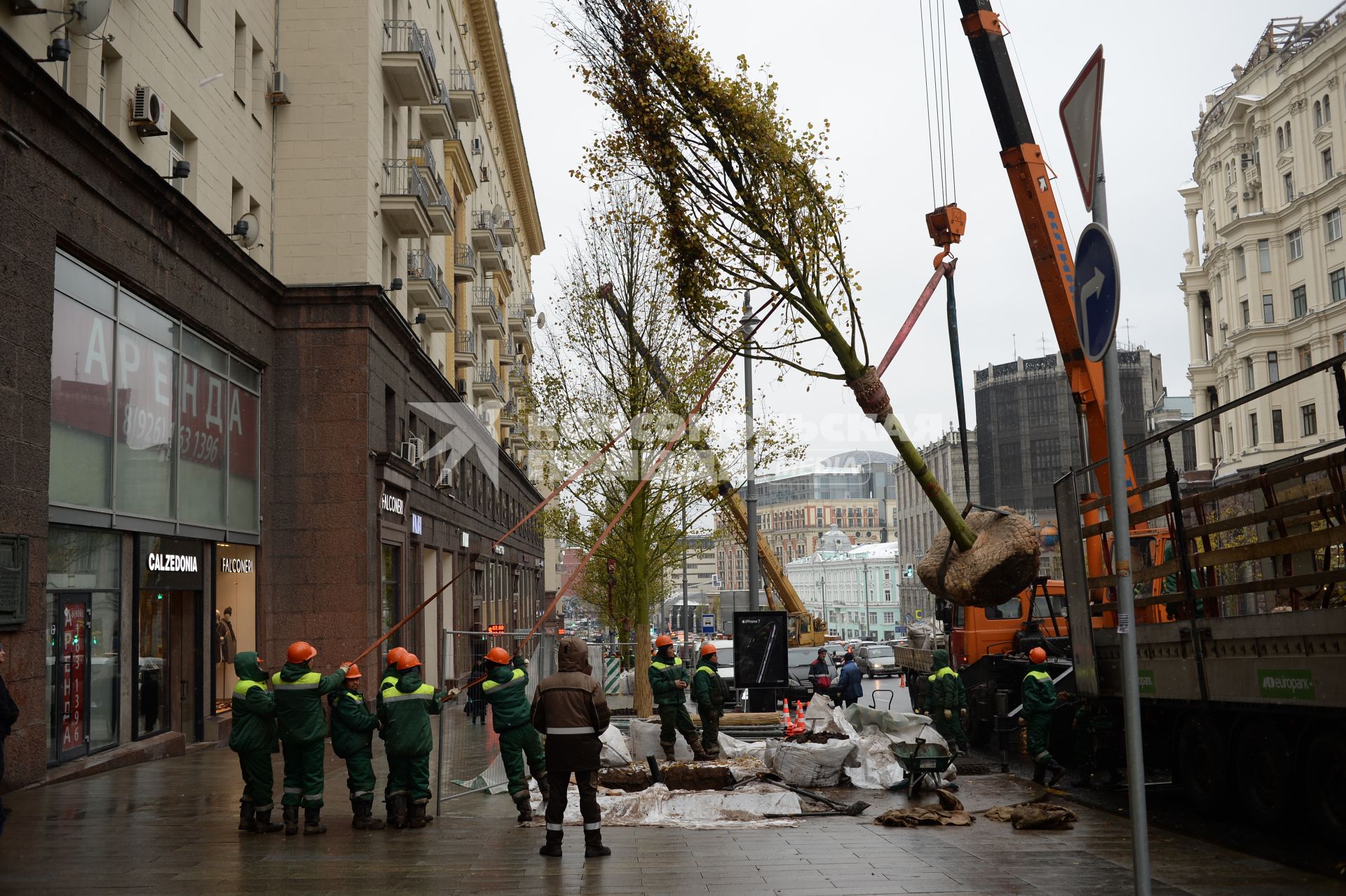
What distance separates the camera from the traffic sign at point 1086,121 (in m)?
5.94

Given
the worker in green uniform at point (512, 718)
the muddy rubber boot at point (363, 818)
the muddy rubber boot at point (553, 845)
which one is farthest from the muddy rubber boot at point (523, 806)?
the muddy rubber boot at point (553, 845)

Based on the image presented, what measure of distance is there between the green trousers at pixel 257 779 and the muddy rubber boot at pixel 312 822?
364 mm

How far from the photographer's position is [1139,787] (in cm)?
572

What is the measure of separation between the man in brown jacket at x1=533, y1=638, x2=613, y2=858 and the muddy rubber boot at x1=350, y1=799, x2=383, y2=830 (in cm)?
204

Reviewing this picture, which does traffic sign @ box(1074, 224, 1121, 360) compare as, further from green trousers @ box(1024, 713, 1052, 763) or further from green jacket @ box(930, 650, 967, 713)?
green jacket @ box(930, 650, 967, 713)

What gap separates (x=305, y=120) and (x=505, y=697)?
50.7 ft

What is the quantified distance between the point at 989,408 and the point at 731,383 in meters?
47.4

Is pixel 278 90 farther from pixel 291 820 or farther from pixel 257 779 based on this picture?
pixel 291 820

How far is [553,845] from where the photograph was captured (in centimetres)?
935

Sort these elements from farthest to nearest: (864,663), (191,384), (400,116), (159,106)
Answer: (864,663) < (400,116) < (191,384) < (159,106)

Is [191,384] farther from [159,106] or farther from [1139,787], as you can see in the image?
[1139,787]

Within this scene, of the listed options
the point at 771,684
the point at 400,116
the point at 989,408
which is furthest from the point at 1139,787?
the point at 989,408

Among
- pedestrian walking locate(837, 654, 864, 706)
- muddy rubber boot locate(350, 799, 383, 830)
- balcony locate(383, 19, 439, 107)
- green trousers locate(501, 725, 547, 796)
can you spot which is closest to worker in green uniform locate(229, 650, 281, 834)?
muddy rubber boot locate(350, 799, 383, 830)

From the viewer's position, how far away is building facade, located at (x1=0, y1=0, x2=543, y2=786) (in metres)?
13.2
